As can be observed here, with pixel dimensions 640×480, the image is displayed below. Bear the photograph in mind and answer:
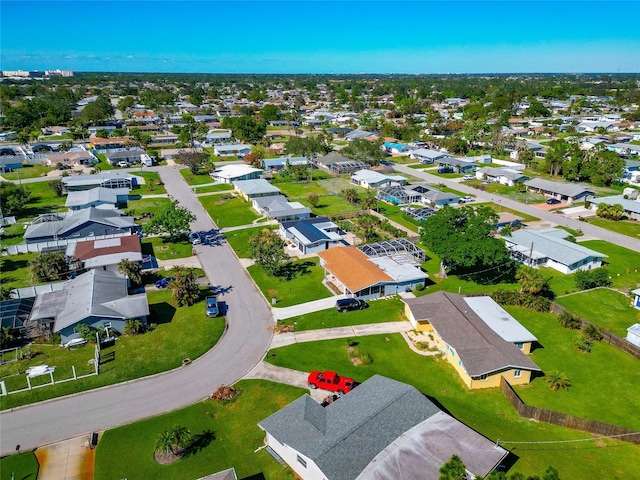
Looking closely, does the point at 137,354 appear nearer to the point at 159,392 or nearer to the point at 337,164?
the point at 159,392

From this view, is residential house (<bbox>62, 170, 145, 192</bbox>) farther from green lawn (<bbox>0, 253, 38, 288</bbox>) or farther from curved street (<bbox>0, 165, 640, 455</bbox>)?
curved street (<bbox>0, 165, 640, 455</bbox>)

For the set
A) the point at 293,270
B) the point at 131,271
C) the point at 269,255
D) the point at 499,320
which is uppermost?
the point at 269,255

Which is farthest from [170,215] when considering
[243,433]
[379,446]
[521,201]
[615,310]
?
[521,201]

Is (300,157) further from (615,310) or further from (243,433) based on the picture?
(243,433)

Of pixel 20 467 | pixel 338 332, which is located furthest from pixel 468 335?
pixel 20 467

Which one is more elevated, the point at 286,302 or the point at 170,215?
the point at 170,215

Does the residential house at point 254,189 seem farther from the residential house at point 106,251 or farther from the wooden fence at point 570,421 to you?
the wooden fence at point 570,421
